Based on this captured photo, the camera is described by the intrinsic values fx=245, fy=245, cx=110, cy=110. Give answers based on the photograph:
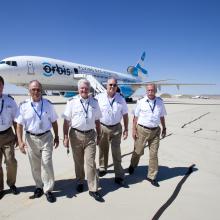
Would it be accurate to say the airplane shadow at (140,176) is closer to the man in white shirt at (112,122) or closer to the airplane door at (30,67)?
the man in white shirt at (112,122)

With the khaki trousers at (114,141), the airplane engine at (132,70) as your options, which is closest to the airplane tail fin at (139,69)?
the airplane engine at (132,70)

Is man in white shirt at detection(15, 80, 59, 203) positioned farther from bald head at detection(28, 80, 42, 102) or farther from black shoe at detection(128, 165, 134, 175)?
black shoe at detection(128, 165, 134, 175)

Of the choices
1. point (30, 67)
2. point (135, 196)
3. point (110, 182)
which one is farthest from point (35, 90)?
point (30, 67)

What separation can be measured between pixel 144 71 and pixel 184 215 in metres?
42.3

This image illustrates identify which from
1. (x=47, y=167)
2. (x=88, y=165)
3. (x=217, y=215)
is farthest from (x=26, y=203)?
(x=217, y=215)

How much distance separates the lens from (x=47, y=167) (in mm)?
3672

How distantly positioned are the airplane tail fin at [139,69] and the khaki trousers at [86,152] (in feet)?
126

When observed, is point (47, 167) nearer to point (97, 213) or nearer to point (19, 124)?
point (19, 124)

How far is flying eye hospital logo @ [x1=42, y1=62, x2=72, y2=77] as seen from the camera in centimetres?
2014

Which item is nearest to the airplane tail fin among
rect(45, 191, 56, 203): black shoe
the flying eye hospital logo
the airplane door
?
the flying eye hospital logo

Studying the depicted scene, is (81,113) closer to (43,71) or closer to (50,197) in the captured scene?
(50,197)

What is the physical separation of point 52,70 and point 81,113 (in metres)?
17.8

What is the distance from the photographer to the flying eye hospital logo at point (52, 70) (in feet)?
66.1

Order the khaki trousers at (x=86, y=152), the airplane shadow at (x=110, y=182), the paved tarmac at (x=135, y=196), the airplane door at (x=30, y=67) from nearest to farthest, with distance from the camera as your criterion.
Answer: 1. the paved tarmac at (x=135, y=196)
2. the khaki trousers at (x=86, y=152)
3. the airplane shadow at (x=110, y=182)
4. the airplane door at (x=30, y=67)
